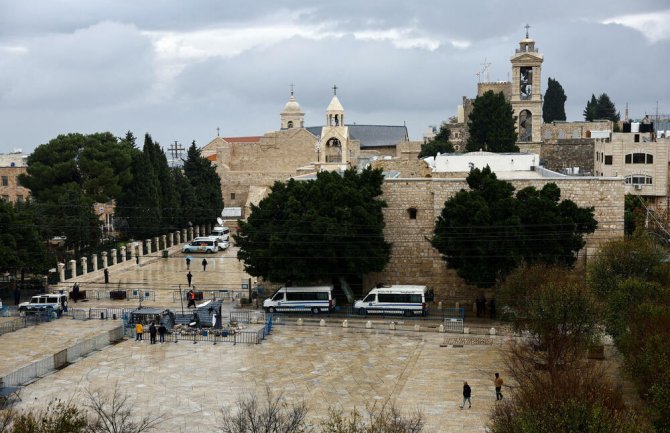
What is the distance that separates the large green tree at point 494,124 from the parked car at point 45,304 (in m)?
35.0

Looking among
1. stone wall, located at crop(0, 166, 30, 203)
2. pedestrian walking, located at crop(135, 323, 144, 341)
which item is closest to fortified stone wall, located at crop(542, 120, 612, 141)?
stone wall, located at crop(0, 166, 30, 203)

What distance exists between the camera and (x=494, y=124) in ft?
207

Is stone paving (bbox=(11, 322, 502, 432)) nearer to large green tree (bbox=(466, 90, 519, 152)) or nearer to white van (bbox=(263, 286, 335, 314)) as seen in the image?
white van (bbox=(263, 286, 335, 314))

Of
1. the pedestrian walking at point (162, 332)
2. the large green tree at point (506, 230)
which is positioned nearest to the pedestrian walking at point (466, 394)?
the large green tree at point (506, 230)

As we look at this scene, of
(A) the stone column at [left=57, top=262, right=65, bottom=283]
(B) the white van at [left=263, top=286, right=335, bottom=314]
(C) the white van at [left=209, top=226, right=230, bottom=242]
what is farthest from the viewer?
(C) the white van at [left=209, top=226, right=230, bottom=242]

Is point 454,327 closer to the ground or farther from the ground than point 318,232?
closer to the ground

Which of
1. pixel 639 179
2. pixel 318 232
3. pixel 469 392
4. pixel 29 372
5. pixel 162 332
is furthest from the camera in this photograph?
pixel 639 179

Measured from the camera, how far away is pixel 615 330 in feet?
Answer: 84.5

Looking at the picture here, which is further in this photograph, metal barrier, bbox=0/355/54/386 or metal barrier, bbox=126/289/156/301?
metal barrier, bbox=126/289/156/301

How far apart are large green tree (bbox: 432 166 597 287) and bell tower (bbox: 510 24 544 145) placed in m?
34.7

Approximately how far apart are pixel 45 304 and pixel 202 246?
17.8 meters

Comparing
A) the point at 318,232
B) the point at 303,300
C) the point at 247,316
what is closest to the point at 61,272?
the point at 247,316

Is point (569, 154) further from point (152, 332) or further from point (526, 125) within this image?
point (152, 332)

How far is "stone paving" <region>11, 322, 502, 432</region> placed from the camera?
2291cm
